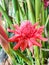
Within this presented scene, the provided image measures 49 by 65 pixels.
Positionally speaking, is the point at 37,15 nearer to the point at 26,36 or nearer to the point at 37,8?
the point at 37,8

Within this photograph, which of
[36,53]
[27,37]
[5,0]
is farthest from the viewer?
[5,0]

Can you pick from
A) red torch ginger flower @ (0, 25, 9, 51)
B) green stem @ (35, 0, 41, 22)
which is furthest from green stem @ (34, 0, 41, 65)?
red torch ginger flower @ (0, 25, 9, 51)

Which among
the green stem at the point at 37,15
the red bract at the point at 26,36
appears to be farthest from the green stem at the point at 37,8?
the red bract at the point at 26,36

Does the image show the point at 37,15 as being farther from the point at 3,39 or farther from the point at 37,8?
the point at 3,39

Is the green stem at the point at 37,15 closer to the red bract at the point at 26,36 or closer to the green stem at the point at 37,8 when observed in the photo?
the green stem at the point at 37,8

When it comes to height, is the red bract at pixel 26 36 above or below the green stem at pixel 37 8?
below

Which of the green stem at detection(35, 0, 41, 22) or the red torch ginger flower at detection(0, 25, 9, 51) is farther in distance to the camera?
the green stem at detection(35, 0, 41, 22)

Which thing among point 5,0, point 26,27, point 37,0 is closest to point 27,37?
point 26,27

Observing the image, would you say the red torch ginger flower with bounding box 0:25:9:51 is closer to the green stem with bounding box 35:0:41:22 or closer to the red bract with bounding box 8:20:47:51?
the red bract with bounding box 8:20:47:51

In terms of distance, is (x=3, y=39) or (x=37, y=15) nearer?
(x=3, y=39)

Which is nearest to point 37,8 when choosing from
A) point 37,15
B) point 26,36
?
point 37,15

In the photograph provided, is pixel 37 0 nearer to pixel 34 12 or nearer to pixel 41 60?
pixel 34 12
